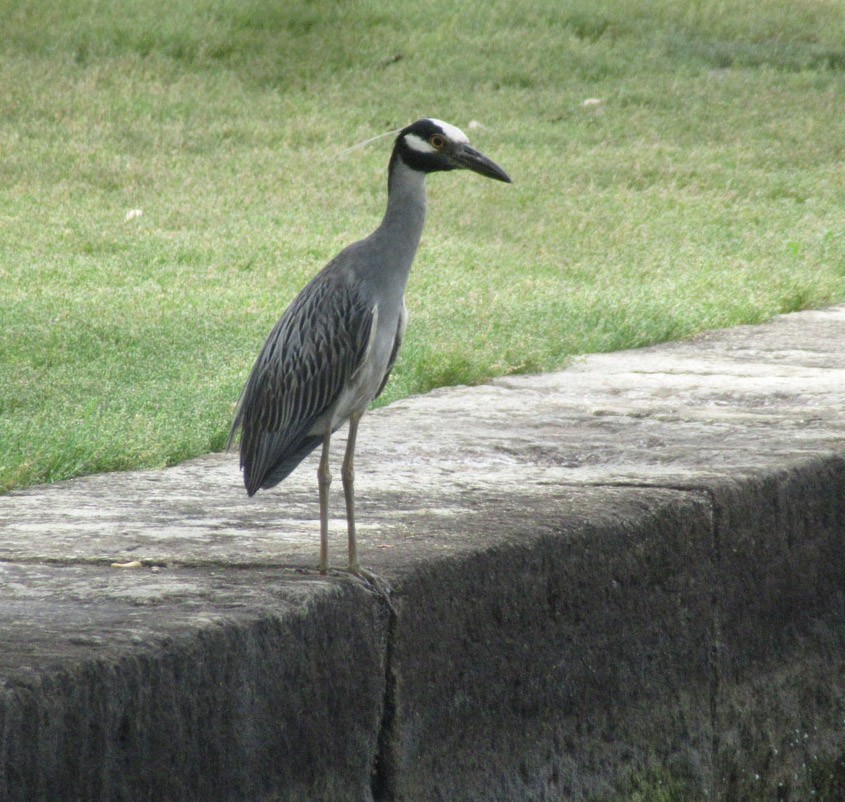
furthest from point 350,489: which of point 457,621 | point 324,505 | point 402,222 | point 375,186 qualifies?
point 375,186

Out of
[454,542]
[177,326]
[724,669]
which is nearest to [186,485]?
[454,542]

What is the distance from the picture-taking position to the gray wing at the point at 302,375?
303cm

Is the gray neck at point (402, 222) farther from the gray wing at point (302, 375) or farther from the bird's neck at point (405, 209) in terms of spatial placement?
the gray wing at point (302, 375)

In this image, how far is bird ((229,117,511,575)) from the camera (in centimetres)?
304

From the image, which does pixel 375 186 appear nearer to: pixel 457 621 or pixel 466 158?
pixel 466 158

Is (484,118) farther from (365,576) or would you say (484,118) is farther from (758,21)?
(365,576)

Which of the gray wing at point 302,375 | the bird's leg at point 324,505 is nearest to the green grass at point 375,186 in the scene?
the gray wing at point 302,375

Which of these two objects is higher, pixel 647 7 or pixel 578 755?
pixel 647 7

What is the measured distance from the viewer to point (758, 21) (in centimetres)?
1758

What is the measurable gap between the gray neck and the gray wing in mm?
105

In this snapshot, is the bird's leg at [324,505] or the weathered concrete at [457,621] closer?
the weathered concrete at [457,621]

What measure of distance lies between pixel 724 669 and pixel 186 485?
141 centimetres

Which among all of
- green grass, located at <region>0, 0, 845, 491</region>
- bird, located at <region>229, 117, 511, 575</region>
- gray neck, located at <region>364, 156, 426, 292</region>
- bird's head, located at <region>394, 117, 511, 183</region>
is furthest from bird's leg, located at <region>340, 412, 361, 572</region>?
green grass, located at <region>0, 0, 845, 491</region>

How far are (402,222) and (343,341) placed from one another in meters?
0.30
